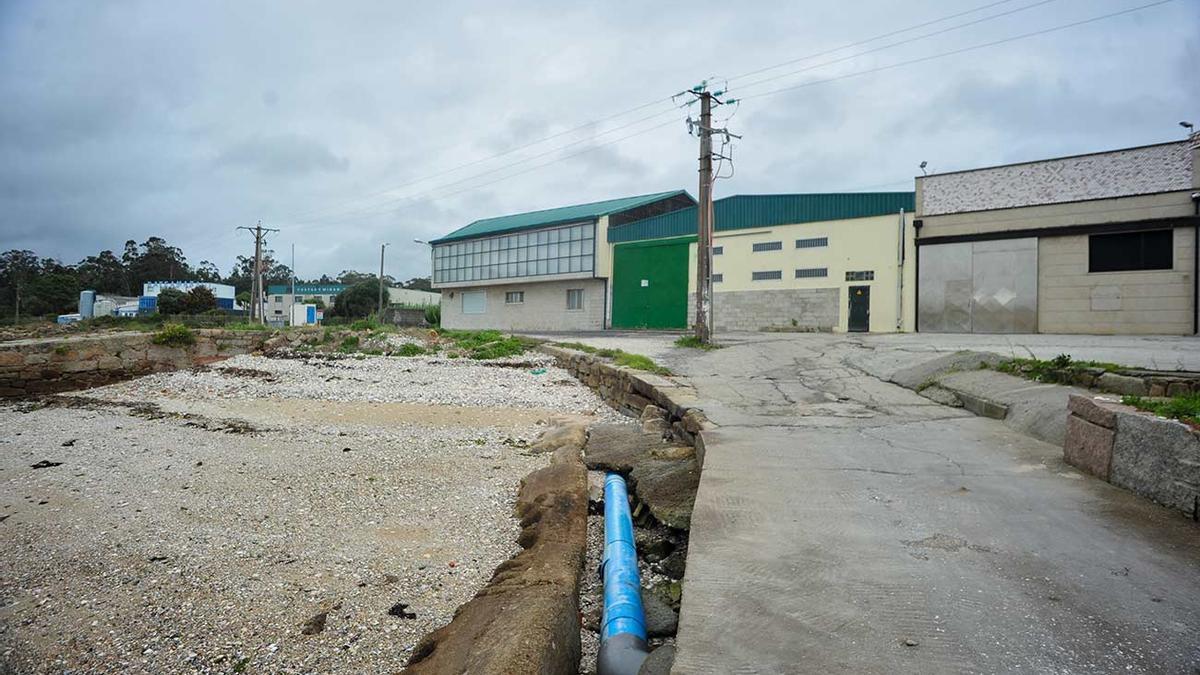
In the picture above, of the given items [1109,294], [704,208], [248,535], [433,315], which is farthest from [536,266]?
[248,535]

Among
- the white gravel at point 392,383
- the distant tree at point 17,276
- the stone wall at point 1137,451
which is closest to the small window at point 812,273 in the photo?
the white gravel at point 392,383

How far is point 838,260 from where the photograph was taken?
70.3 feet

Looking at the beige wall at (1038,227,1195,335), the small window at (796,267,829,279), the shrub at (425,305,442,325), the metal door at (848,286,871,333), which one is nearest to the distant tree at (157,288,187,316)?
the shrub at (425,305,442,325)

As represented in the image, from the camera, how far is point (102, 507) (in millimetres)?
4922

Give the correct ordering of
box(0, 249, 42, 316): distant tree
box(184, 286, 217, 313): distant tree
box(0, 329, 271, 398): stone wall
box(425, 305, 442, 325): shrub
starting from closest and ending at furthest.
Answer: box(0, 329, 271, 398): stone wall → box(425, 305, 442, 325): shrub → box(184, 286, 217, 313): distant tree → box(0, 249, 42, 316): distant tree

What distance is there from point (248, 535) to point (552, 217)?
30.8m

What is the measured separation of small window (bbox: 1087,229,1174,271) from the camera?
16625mm

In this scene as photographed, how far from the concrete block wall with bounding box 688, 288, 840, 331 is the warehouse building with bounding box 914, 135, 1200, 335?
3.01 meters

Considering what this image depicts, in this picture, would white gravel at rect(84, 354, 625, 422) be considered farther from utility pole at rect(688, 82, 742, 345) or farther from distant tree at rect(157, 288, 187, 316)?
distant tree at rect(157, 288, 187, 316)

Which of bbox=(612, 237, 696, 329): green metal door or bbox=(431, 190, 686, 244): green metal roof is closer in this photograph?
bbox=(612, 237, 696, 329): green metal door

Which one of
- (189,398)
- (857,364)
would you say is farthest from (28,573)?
(857,364)

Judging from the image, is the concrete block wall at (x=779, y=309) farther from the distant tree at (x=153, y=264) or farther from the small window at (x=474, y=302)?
the distant tree at (x=153, y=264)

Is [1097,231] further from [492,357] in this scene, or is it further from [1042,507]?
[1042,507]

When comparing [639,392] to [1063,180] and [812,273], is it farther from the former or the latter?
[1063,180]
